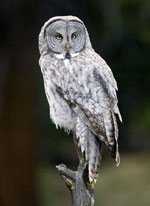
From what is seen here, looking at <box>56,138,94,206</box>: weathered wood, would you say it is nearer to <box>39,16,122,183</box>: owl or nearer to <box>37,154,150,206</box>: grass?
<box>39,16,122,183</box>: owl

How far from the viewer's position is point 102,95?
168 inches

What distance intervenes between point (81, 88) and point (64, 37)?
0.42 metres

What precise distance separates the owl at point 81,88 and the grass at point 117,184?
6.73 meters

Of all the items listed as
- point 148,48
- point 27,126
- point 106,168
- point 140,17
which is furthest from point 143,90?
point 106,168

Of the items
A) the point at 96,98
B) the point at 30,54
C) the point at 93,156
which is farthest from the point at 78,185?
the point at 30,54

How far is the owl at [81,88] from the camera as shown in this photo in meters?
4.23

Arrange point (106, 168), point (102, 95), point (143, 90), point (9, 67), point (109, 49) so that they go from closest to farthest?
point (102, 95) < point (9, 67) < point (109, 49) < point (143, 90) < point (106, 168)

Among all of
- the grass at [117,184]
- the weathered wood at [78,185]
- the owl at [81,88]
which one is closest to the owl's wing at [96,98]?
the owl at [81,88]

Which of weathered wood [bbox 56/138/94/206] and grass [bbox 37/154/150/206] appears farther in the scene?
grass [bbox 37/154/150/206]

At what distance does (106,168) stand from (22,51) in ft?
23.4

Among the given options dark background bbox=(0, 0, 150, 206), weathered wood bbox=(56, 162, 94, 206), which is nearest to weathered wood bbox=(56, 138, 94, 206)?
weathered wood bbox=(56, 162, 94, 206)

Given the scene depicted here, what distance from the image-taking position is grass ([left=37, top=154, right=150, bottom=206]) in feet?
39.0

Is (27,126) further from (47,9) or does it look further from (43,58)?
(43,58)

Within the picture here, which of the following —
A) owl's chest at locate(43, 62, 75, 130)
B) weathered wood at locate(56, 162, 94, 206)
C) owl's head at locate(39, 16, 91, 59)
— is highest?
owl's head at locate(39, 16, 91, 59)
